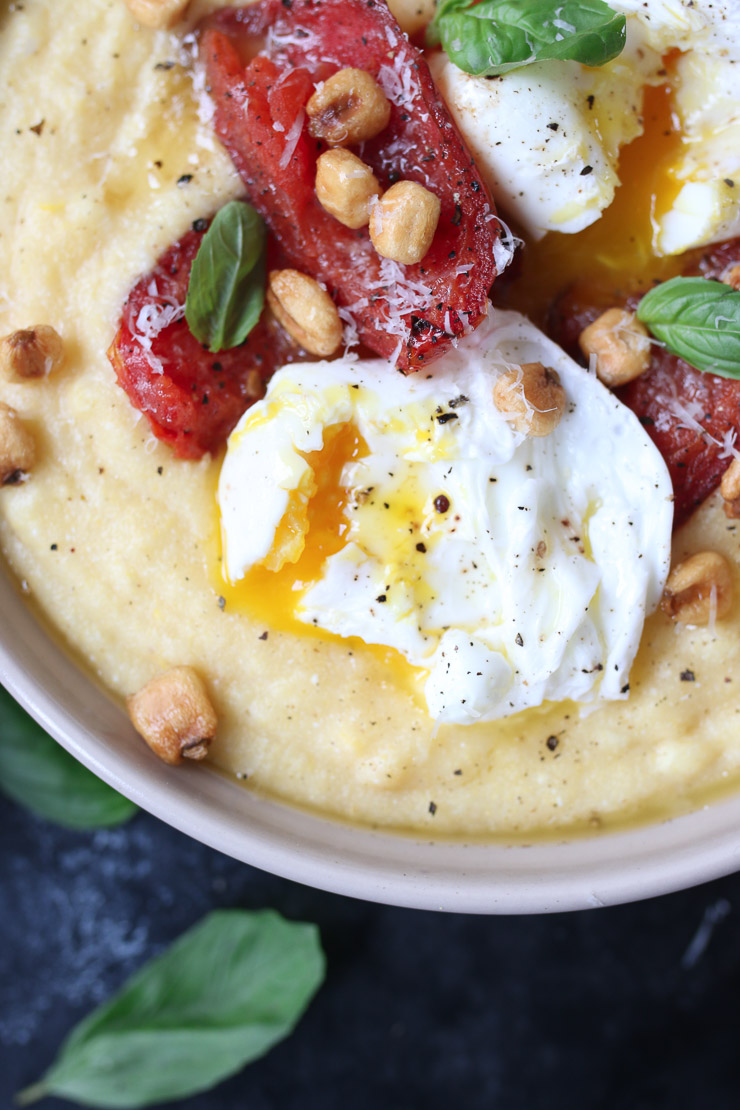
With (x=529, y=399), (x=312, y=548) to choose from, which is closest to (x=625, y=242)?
Result: (x=529, y=399)

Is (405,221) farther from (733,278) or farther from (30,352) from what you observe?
(30,352)

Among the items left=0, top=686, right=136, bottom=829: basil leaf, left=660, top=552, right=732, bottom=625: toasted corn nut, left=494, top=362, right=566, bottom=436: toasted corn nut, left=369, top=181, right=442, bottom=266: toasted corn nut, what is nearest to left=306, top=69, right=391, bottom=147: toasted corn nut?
left=369, top=181, right=442, bottom=266: toasted corn nut

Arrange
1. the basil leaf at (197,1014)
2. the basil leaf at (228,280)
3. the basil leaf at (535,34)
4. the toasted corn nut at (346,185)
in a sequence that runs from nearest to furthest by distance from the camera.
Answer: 1. the basil leaf at (535,34)
2. the toasted corn nut at (346,185)
3. the basil leaf at (228,280)
4. the basil leaf at (197,1014)

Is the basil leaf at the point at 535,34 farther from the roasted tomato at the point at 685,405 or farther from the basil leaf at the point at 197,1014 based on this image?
the basil leaf at the point at 197,1014

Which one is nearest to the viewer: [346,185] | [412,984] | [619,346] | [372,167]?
[346,185]

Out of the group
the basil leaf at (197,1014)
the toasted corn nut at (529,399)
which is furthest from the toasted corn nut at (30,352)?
the basil leaf at (197,1014)

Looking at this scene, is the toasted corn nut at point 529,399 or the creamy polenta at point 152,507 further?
the creamy polenta at point 152,507

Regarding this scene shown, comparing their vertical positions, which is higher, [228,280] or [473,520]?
[228,280]
